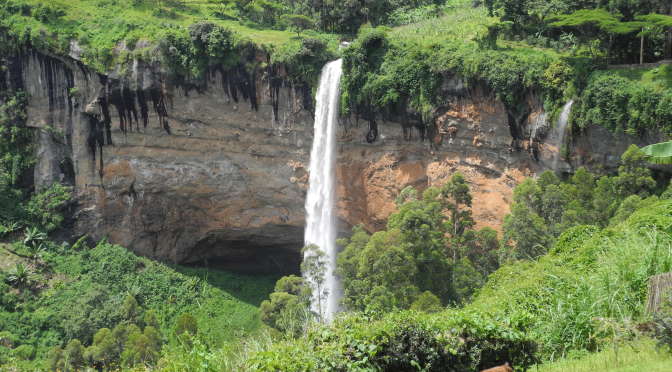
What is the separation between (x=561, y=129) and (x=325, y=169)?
1027cm

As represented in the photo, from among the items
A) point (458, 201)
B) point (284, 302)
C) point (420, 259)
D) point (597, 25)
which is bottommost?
point (284, 302)

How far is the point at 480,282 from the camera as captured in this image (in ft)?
67.7

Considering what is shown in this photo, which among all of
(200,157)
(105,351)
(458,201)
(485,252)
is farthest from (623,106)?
(105,351)

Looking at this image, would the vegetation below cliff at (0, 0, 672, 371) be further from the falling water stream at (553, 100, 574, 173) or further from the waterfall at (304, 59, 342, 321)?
the waterfall at (304, 59, 342, 321)

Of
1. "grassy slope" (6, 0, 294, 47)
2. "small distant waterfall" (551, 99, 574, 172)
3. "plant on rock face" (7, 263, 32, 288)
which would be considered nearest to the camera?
"small distant waterfall" (551, 99, 574, 172)

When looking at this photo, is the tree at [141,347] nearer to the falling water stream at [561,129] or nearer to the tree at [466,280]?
the tree at [466,280]

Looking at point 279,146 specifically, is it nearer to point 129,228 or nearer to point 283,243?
point 283,243

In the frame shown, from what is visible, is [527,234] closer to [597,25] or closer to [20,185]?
[597,25]

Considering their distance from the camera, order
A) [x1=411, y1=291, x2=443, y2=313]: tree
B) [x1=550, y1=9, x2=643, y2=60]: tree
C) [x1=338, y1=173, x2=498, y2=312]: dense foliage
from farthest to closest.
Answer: [x1=550, y1=9, x2=643, y2=60]: tree
[x1=338, y1=173, x2=498, y2=312]: dense foliage
[x1=411, y1=291, x2=443, y2=313]: tree

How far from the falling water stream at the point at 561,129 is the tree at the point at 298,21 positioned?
15795mm

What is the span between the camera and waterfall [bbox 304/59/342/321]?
28.4 metres

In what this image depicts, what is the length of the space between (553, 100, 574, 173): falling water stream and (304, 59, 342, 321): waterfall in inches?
364

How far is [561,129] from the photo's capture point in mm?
22688

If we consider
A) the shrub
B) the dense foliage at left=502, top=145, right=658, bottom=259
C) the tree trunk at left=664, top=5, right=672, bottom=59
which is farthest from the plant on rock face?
the tree trunk at left=664, top=5, right=672, bottom=59
